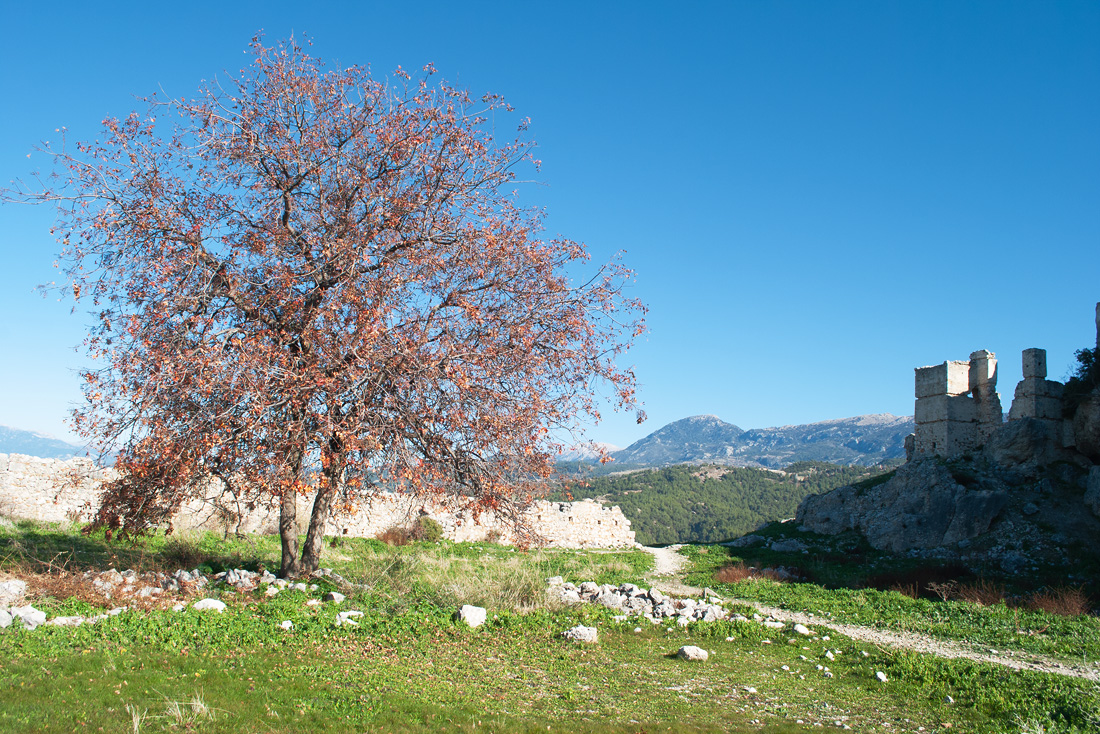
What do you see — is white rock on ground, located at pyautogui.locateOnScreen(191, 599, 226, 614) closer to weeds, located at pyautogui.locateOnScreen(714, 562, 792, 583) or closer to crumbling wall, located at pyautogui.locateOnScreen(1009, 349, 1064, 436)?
weeds, located at pyautogui.locateOnScreen(714, 562, 792, 583)

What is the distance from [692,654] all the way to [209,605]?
6218mm

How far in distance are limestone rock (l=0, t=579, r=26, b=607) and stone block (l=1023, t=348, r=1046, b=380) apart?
28.0m

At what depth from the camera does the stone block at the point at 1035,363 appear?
2344cm

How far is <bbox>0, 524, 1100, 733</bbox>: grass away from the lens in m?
5.47

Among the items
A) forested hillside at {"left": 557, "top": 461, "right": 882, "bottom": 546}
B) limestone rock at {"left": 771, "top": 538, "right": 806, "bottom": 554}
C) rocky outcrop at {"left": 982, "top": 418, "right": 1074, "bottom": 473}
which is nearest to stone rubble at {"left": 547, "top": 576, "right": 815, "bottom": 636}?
limestone rock at {"left": 771, "top": 538, "right": 806, "bottom": 554}

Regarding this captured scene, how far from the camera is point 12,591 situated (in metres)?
8.37

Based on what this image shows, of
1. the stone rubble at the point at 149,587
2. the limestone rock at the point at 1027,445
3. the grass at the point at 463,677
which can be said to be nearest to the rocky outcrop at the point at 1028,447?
the limestone rock at the point at 1027,445

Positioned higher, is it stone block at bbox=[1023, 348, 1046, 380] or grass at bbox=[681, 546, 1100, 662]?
stone block at bbox=[1023, 348, 1046, 380]

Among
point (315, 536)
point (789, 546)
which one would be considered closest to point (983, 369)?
point (789, 546)

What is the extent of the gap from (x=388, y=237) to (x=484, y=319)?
78.3 inches

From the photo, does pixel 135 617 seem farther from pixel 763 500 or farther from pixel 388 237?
pixel 763 500

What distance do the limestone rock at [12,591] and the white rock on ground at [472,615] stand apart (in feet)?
17.7

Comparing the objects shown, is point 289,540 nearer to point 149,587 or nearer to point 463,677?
point 149,587

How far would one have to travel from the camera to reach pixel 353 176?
34.5ft
